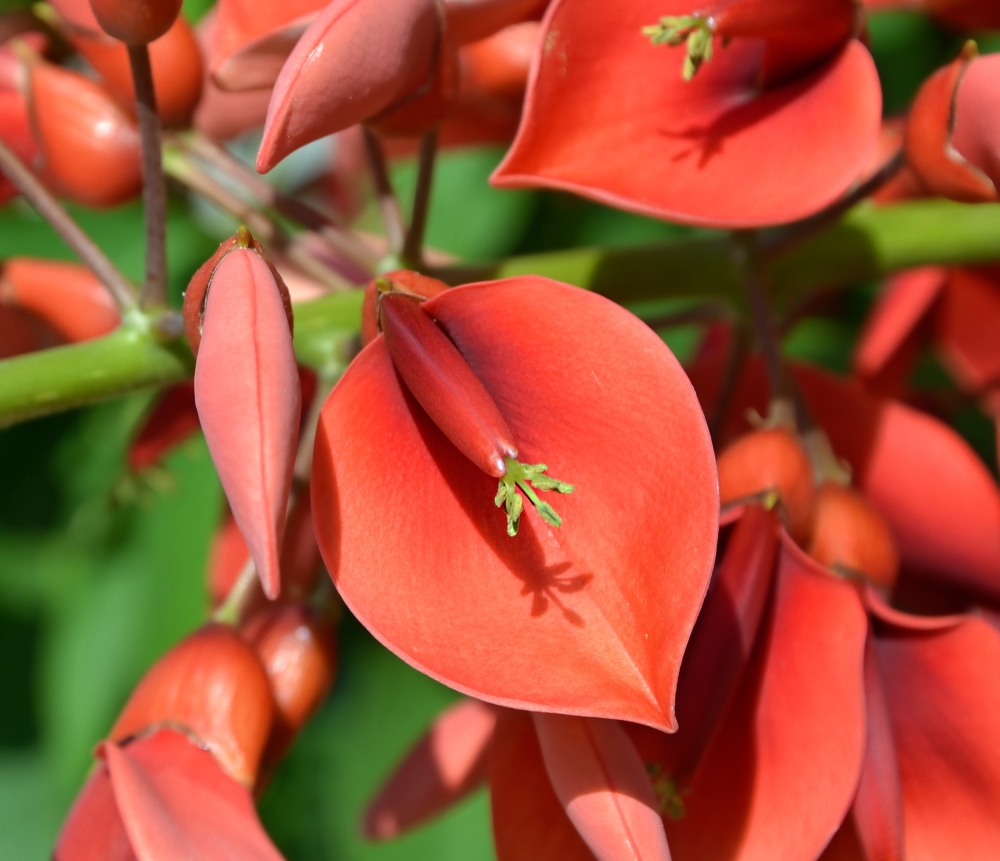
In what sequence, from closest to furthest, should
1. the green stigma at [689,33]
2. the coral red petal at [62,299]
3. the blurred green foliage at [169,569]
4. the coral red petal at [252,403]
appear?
the coral red petal at [252,403] → the green stigma at [689,33] → the coral red petal at [62,299] → the blurred green foliage at [169,569]

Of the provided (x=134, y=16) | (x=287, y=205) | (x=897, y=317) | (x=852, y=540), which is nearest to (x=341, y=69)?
(x=134, y=16)

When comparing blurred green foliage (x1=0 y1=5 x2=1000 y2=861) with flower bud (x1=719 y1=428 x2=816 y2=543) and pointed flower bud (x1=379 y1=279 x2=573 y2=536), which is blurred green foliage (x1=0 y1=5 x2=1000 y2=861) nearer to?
Result: flower bud (x1=719 y1=428 x2=816 y2=543)

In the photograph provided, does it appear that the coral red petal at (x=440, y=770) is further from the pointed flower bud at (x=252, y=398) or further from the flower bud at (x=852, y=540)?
the pointed flower bud at (x=252, y=398)

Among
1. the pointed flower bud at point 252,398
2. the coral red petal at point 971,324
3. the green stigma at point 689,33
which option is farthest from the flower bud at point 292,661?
the coral red petal at point 971,324

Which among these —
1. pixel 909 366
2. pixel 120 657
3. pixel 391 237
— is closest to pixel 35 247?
pixel 120 657

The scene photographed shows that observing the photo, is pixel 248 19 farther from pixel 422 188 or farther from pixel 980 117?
pixel 980 117

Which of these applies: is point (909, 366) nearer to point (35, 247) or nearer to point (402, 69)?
point (402, 69)

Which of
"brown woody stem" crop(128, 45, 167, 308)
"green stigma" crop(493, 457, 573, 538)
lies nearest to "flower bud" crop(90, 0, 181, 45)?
"brown woody stem" crop(128, 45, 167, 308)
